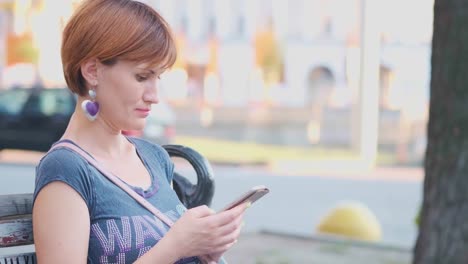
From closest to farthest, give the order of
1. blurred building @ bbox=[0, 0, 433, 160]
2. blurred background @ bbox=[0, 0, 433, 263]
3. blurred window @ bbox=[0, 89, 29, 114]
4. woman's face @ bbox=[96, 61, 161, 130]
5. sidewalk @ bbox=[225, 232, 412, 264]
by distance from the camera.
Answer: woman's face @ bbox=[96, 61, 161, 130], sidewalk @ bbox=[225, 232, 412, 264], blurred background @ bbox=[0, 0, 433, 263], blurred window @ bbox=[0, 89, 29, 114], blurred building @ bbox=[0, 0, 433, 160]

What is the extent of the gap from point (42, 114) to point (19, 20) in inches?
798

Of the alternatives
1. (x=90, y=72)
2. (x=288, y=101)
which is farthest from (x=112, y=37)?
(x=288, y=101)

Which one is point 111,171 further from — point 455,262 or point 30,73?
point 30,73

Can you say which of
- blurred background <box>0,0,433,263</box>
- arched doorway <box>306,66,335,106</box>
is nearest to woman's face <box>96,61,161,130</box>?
blurred background <box>0,0,433,263</box>

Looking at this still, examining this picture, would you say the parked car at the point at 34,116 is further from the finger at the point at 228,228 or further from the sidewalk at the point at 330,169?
the finger at the point at 228,228

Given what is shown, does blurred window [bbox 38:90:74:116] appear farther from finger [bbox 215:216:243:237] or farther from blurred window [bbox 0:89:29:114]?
finger [bbox 215:216:243:237]

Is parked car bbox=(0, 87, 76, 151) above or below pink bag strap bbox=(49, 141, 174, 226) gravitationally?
below

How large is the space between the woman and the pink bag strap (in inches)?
0.4

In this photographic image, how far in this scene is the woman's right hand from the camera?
78.4 inches

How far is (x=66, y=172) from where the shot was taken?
197 centimetres

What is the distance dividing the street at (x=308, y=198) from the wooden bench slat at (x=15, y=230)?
5.34 metres

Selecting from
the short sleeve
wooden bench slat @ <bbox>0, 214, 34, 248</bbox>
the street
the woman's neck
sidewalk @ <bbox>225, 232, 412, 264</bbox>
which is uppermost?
→ the woman's neck

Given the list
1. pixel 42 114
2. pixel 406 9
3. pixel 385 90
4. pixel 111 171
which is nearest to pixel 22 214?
pixel 111 171

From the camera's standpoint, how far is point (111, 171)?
2.09 metres
